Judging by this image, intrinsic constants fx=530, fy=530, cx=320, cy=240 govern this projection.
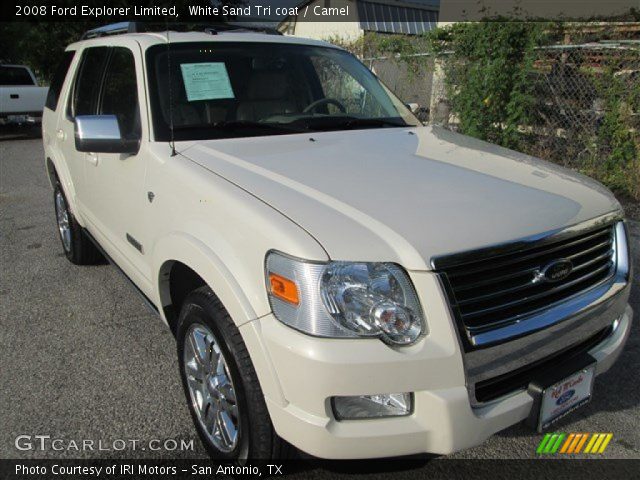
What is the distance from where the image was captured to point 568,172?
270cm

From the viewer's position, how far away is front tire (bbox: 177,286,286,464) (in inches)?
75.4

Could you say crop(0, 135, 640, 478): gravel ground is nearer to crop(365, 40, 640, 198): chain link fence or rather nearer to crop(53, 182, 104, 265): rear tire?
crop(53, 182, 104, 265): rear tire

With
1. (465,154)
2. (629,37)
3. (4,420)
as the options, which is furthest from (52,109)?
(629,37)

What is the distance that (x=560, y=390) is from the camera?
2.01m

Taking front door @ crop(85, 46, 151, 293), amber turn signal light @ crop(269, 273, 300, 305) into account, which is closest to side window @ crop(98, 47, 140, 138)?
front door @ crop(85, 46, 151, 293)

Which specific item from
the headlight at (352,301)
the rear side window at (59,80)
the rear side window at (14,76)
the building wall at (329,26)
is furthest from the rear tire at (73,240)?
the building wall at (329,26)

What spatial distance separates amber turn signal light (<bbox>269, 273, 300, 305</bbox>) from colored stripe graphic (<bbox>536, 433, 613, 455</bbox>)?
151 centimetres

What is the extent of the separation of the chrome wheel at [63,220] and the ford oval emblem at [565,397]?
13.0ft

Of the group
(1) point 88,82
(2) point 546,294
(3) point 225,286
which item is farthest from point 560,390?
(1) point 88,82

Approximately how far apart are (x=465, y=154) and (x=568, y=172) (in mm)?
521

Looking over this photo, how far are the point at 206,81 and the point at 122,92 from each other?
2.08 feet

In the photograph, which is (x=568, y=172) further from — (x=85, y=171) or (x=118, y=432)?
(x=85, y=171)

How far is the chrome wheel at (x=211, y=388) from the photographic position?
214cm

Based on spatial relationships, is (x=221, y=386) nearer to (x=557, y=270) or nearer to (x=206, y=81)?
(x=557, y=270)
